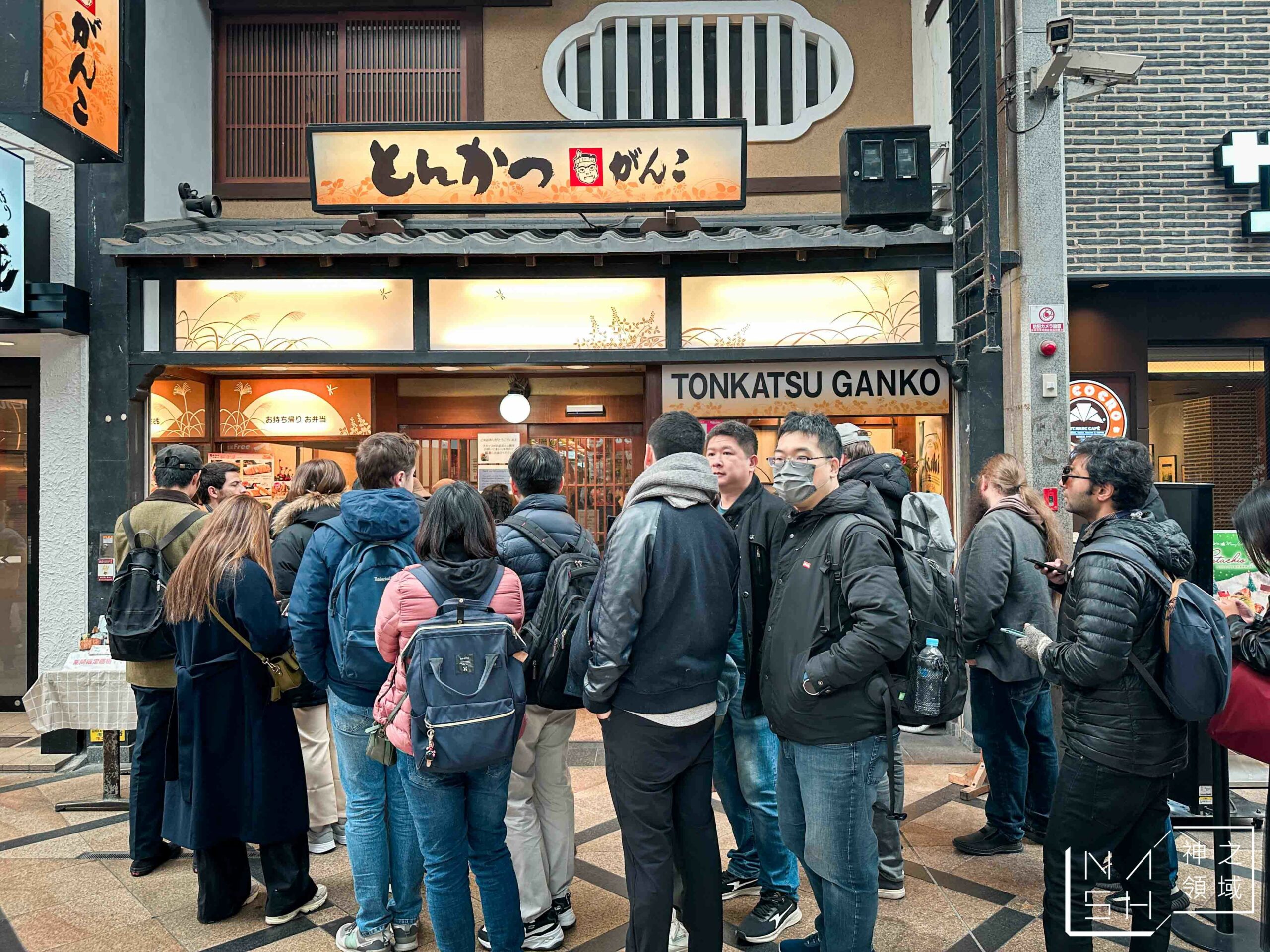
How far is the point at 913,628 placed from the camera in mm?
3037

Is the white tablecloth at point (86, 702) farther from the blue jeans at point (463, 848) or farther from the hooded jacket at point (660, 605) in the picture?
the hooded jacket at point (660, 605)

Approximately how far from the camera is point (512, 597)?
10.3 feet

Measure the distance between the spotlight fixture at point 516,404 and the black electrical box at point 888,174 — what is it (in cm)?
343

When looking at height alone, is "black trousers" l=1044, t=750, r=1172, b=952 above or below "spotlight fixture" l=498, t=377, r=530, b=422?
below

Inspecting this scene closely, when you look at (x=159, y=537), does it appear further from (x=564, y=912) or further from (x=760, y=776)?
(x=760, y=776)

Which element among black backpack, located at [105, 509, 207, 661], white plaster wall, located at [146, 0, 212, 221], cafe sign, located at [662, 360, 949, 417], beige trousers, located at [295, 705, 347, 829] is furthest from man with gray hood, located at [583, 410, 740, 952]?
white plaster wall, located at [146, 0, 212, 221]

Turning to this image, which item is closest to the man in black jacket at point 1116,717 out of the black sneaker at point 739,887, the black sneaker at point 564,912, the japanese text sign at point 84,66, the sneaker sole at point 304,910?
the black sneaker at point 739,887

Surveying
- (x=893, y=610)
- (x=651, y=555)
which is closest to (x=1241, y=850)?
(x=893, y=610)

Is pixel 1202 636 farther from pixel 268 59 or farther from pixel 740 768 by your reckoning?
pixel 268 59

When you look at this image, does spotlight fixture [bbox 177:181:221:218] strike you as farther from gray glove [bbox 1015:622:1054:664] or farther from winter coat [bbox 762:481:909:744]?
gray glove [bbox 1015:622:1054:664]

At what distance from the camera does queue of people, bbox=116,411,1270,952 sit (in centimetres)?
292

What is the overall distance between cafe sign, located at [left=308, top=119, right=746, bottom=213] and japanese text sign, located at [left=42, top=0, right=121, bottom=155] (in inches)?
56.7

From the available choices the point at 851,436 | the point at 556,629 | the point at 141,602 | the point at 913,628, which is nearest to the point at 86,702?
the point at 141,602

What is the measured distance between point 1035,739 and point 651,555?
2.86 meters
